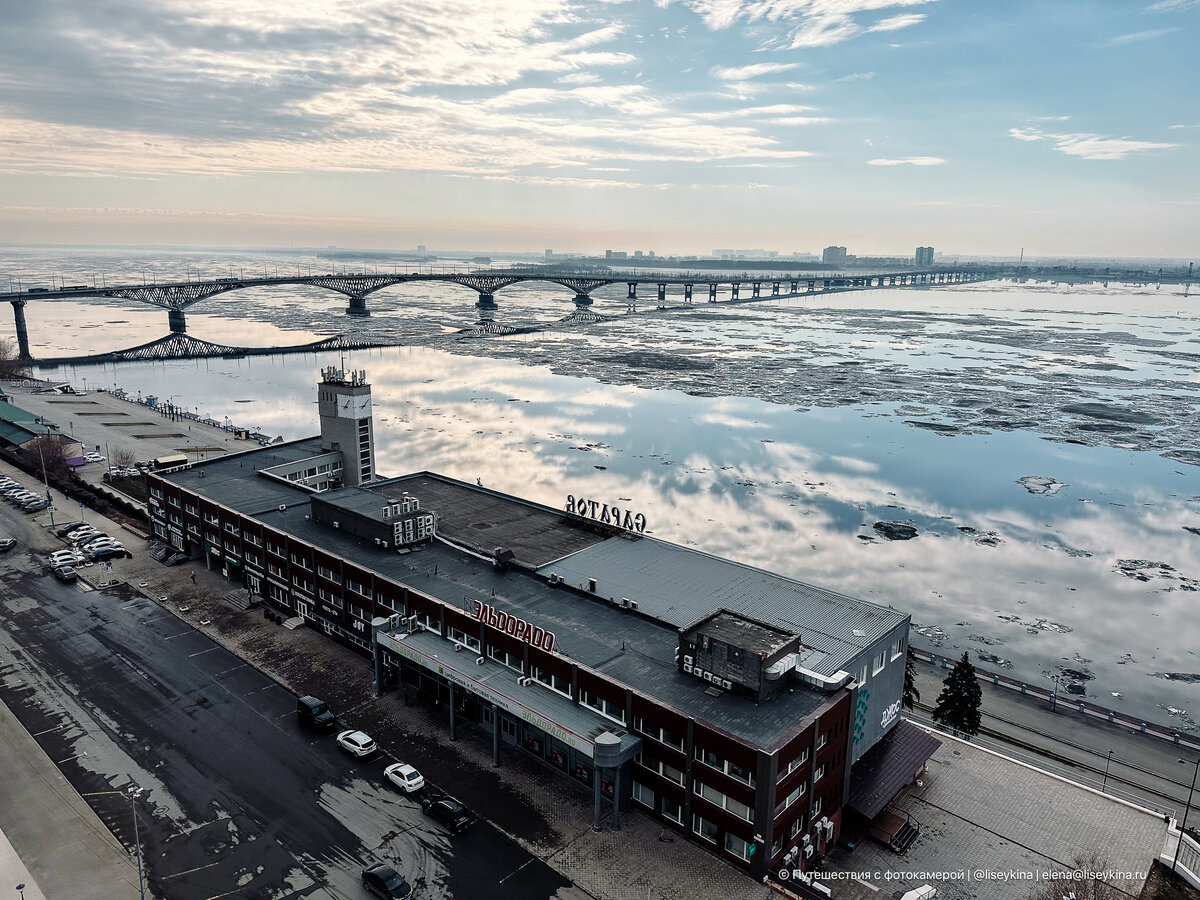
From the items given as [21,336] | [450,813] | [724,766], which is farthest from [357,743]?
[21,336]

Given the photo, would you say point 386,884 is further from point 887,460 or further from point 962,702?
point 887,460

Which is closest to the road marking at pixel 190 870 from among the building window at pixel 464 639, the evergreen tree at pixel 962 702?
the building window at pixel 464 639

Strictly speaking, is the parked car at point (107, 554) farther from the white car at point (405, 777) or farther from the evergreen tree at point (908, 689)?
the evergreen tree at point (908, 689)

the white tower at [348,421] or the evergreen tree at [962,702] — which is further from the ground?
the white tower at [348,421]

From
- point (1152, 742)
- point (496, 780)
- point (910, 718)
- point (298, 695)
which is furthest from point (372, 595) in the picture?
point (1152, 742)

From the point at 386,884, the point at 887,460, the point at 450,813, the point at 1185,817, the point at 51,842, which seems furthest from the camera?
the point at 887,460

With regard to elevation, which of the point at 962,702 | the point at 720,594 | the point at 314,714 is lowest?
the point at 314,714

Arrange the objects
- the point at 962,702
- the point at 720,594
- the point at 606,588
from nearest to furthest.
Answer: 1. the point at 962,702
2. the point at 720,594
3. the point at 606,588

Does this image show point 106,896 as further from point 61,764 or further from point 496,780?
point 496,780
